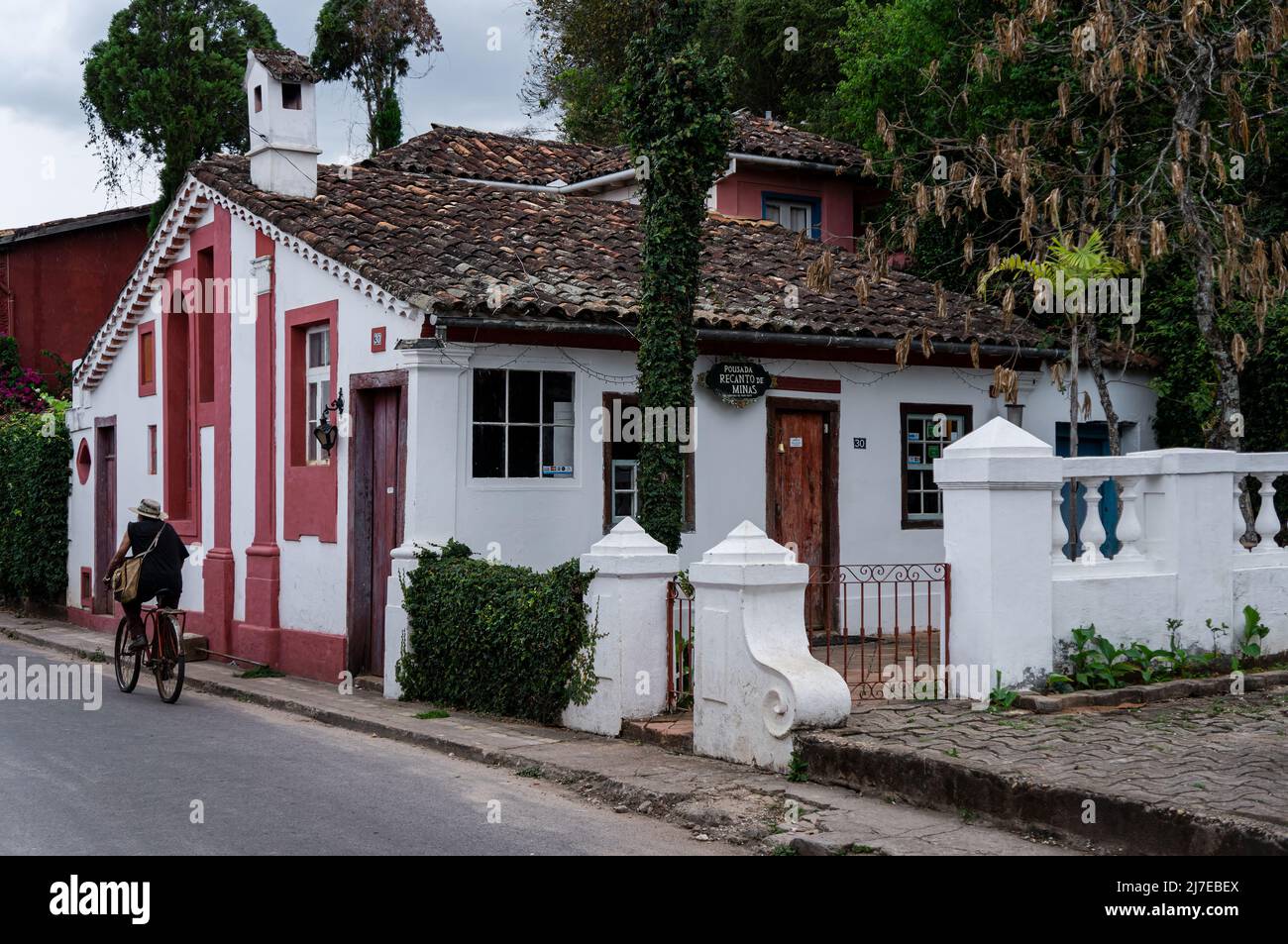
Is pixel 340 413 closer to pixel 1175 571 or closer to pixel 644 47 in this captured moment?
pixel 644 47

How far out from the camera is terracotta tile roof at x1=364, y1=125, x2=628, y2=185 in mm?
22375

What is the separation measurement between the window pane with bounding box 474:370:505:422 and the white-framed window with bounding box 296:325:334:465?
88.3 inches

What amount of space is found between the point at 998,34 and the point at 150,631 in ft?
32.0

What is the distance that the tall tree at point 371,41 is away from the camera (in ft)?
122

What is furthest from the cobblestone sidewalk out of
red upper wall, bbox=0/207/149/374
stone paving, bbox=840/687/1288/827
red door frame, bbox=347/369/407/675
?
red upper wall, bbox=0/207/149/374

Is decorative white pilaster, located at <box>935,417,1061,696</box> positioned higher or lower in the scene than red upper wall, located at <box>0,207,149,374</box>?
lower

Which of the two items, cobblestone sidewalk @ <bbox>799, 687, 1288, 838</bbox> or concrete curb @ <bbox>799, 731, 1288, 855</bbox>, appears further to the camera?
cobblestone sidewalk @ <bbox>799, 687, 1288, 838</bbox>

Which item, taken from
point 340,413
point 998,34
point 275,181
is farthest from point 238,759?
point 998,34

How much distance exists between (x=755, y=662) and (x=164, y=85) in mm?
32427

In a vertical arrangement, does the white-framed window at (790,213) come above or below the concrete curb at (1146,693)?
above

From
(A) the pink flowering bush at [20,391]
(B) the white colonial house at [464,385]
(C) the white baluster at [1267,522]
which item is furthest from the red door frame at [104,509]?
(C) the white baluster at [1267,522]

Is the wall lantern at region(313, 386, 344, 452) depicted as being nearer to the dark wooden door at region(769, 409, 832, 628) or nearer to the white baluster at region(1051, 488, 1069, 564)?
the dark wooden door at region(769, 409, 832, 628)

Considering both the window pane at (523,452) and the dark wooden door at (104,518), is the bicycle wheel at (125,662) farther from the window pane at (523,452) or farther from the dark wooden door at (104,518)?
the dark wooden door at (104,518)

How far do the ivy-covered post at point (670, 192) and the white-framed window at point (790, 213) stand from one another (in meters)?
9.74
